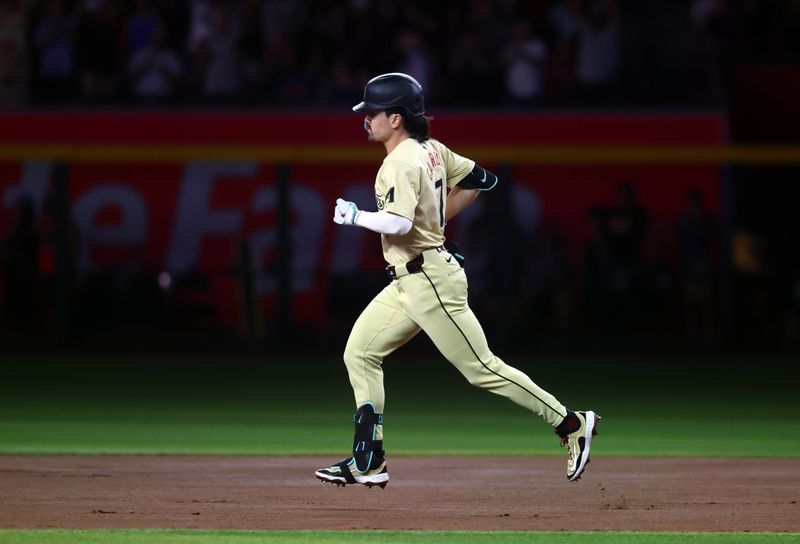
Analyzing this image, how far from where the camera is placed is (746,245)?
16.5 metres

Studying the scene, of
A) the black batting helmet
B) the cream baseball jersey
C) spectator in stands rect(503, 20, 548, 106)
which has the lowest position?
the cream baseball jersey

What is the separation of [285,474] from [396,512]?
1340 millimetres

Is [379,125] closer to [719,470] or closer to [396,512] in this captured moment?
[396,512]

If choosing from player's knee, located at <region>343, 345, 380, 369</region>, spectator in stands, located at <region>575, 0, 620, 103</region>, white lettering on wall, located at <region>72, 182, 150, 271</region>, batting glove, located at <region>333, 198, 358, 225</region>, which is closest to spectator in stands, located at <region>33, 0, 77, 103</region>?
white lettering on wall, located at <region>72, 182, 150, 271</region>

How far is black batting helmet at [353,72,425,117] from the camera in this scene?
21.7 feet

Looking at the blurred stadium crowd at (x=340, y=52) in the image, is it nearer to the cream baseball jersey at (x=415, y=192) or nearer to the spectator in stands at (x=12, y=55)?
the spectator in stands at (x=12, y=55)

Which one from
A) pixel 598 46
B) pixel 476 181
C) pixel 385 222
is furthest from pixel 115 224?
pixel 385 222

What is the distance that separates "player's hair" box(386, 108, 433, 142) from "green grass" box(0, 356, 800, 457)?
2498 mm

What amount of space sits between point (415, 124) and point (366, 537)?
204 cm

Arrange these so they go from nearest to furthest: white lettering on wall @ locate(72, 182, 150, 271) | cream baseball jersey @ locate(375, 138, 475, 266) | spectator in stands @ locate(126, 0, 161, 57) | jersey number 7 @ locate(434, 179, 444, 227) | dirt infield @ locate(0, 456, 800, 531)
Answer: dirt infield @ locate(0, 456, 800, 531) → cream baseball jersey @ locate(375, 138, 475, 266) → jersey number 7 @ locate(434, 179, 444, 227) → white lettering on wall @ locate(72, 182, 150, 271) → spectator in stands @ locate(126, 0, 161, 57)

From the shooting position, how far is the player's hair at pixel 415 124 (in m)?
6.66

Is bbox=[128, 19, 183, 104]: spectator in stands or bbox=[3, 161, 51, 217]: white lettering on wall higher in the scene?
bbox=[128, 19, 183, 104]: spectator in stands

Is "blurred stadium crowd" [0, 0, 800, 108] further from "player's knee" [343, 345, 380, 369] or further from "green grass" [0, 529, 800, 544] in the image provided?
"green grass" [0, 529, 800, 544]

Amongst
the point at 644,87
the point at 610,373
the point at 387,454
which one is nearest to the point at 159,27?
the point at 644,87
